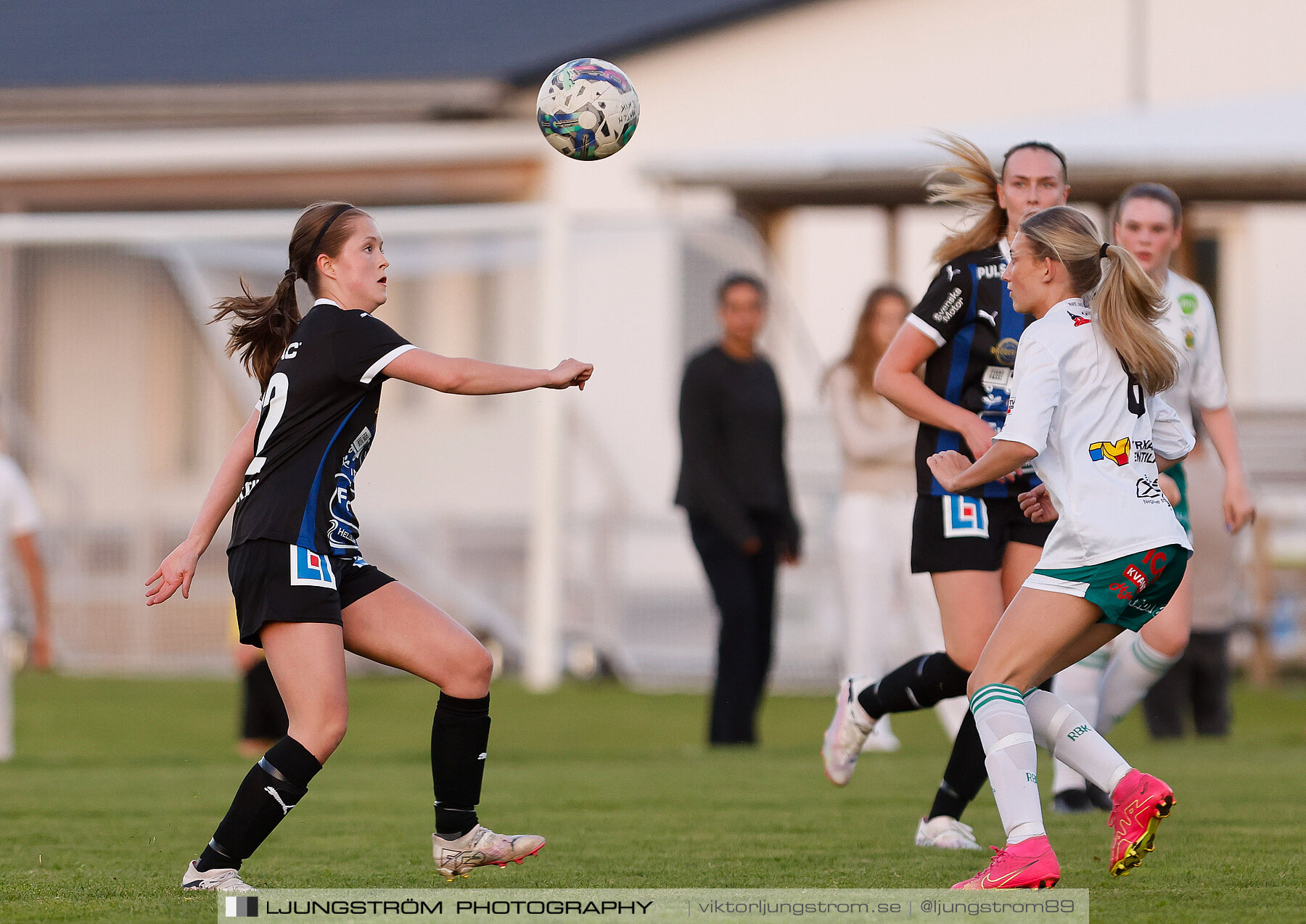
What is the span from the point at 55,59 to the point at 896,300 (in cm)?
1360

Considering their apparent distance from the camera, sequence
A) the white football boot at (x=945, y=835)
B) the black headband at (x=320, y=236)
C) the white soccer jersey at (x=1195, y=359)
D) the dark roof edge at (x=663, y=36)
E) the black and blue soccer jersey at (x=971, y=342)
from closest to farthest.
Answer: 1. the black headband at (x=320, y=236)
2. the black and blue soccer jersey at (x=971, y=342)
3. the white football boot at (x=945, y=835)
4. the white soccer jersey at (x=1195, y=359)
5. the dark roof edge at (x=663, y=36)

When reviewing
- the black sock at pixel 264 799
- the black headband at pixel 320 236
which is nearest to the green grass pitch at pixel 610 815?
the black sock at pixel 264 799

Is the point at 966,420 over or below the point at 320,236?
below

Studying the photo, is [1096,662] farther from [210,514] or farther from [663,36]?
[663,36]

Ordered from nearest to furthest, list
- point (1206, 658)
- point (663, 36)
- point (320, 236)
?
point (320, 236), point (1206, 658), point (663, 36)

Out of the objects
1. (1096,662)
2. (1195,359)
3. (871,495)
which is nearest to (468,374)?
(1195,359)

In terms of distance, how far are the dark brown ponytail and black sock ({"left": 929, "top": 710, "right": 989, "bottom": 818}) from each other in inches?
91.7

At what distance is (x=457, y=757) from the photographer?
4.68 metres

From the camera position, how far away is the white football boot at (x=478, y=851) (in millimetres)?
4660

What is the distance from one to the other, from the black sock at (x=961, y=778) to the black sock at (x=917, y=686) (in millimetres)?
125

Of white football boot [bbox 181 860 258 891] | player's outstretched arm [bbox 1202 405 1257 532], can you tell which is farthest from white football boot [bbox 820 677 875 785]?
white football boot [bbox 181 860 258 891]

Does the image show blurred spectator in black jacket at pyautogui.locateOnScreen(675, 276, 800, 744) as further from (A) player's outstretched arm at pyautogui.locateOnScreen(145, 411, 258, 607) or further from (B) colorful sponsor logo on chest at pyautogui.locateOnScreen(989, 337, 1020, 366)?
(A) player's outstretched arm at pyautogui.locateOnScreen(145, 411, 258, 607)

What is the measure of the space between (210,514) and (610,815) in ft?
8.11

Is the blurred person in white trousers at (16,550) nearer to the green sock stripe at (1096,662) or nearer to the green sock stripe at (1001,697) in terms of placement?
the green sock stripe at (1096,662)
